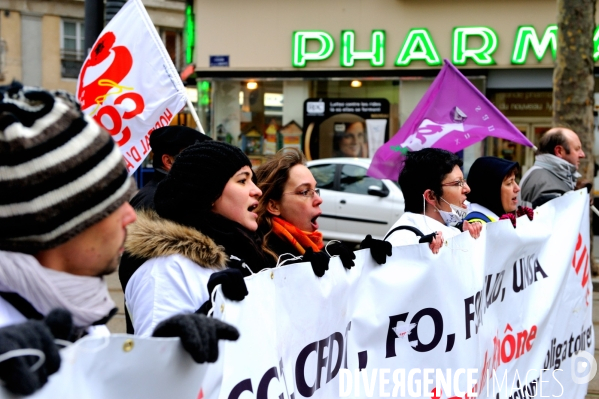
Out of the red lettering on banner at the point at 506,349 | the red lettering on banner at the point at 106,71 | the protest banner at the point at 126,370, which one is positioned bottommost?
the red lettering on banner at the point at 506,349

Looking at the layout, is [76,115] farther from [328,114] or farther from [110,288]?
[328,114]

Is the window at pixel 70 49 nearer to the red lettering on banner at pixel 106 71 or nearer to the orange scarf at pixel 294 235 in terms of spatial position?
the red lettering on banner at pixel 106 71

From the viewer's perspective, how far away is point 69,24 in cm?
2944

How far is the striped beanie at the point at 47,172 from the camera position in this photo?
1.45 meters

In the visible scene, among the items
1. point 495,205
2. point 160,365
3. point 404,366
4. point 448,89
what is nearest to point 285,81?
point 448,89

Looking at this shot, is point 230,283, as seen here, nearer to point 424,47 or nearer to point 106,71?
point 106,71

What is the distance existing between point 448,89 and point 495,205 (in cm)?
122

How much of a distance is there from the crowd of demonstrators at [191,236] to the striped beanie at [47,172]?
2.82 feet

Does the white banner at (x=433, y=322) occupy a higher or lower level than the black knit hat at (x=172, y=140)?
lower

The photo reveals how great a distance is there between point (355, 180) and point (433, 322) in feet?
29.5

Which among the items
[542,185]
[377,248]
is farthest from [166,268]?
[542,185]

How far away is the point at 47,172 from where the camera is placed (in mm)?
1467

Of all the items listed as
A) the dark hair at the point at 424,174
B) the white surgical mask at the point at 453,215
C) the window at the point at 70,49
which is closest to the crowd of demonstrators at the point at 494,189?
the white surgical mask at the point at 453,215

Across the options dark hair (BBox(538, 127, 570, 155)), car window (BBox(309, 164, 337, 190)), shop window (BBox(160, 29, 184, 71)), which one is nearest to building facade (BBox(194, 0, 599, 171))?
car window (BBox(309, 164, 337, 190))
